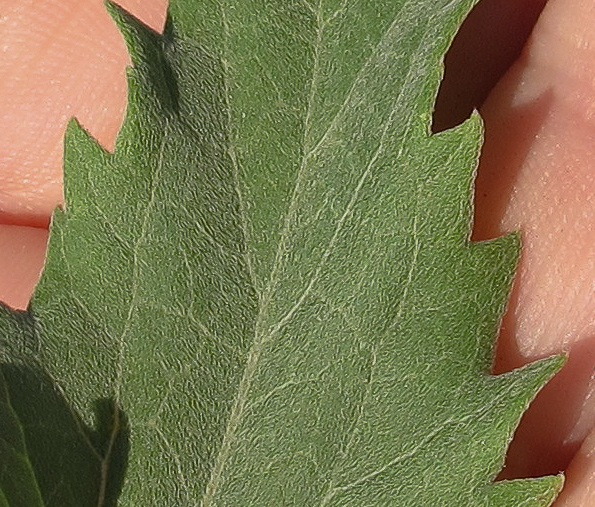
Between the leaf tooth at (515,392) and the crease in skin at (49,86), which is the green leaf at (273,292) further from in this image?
the crease in skin at (49,86)

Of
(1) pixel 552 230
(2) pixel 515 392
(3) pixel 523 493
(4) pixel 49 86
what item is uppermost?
(4) pixel 49 86

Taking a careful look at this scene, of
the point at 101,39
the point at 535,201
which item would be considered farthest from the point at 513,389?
the point at 101,39

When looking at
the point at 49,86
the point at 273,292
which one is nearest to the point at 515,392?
the point at 273,292

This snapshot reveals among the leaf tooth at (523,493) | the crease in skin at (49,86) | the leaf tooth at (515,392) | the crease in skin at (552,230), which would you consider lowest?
the leaf tooth at (523,493)

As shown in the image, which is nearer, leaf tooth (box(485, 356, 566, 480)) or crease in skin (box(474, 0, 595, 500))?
leaf tooth (box(485, 356, 566, 480))

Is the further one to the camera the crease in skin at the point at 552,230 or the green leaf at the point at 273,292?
the crease in skin at the point at 552,230

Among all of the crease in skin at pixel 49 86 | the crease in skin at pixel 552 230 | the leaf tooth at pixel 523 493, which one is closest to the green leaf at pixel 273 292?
the leaf tooth at pixel 523 493

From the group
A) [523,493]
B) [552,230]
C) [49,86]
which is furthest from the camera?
[49,86]

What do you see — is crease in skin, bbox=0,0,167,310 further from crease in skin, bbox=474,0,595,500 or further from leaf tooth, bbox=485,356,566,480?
leaf tooth, bbox=485,356,566,480

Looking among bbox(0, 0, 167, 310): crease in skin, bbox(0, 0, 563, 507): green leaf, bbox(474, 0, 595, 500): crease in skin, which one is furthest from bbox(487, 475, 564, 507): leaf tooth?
bbox(0, 0, 167, 310): crease in skin

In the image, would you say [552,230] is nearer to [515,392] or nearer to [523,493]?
[515,392]
